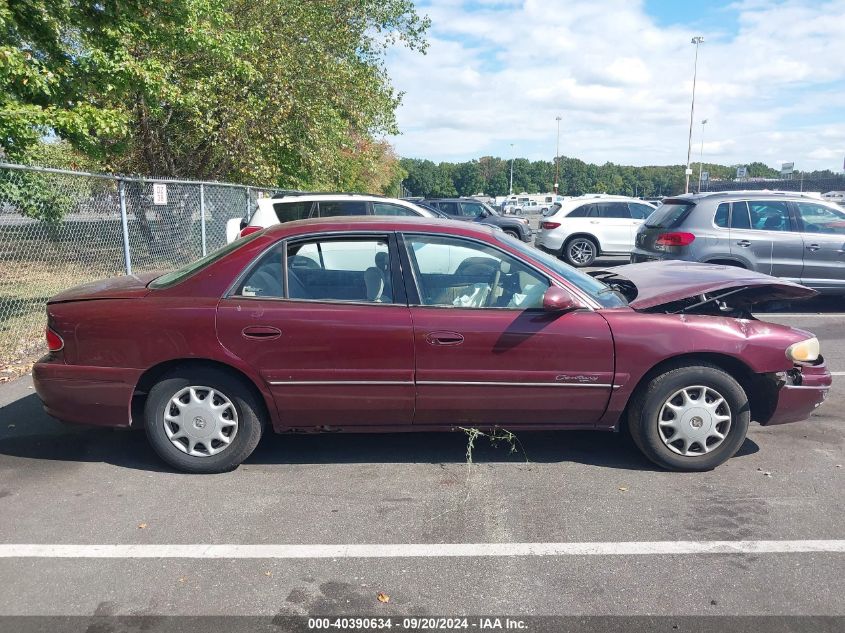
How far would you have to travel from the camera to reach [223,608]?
9.41 feet

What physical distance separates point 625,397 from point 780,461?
1.28m

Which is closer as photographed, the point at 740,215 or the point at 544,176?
the point at 740,215

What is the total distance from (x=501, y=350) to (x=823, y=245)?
734 cm

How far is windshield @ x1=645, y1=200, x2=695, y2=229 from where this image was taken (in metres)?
9.52

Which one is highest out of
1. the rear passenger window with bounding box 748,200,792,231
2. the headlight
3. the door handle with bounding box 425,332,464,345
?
the rear passenger window with bounding box 748,200,792,231

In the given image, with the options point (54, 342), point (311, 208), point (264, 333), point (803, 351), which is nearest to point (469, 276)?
point (264, 333)

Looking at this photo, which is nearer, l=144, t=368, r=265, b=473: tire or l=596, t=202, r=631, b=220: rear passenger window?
l=144, t=368, r=265, b=473: tire

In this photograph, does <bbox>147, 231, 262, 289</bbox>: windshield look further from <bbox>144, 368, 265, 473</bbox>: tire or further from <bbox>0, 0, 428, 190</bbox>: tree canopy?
<bbox>0, 0, 428, 190</bbox>: tree canopy

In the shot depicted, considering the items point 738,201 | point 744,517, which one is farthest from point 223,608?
point 738,201

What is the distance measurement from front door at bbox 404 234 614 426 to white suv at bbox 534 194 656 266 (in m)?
12.3

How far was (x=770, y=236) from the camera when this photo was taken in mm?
9258

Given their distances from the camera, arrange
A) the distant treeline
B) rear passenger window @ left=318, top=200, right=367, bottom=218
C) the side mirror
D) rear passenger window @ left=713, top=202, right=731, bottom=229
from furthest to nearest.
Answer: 1. the distant treeline
2. rear passenger window @ left=318, top=200, right=367, bottom=218
3. rear passenger window @ left=713, top=202, right=731, bottom=229
4. the side mirror

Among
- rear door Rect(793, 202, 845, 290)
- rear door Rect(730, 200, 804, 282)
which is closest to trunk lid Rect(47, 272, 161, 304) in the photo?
rear door Rect(730, 200, 804, 282)

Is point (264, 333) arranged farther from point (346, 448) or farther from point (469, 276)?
point (469, 276)
